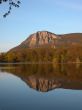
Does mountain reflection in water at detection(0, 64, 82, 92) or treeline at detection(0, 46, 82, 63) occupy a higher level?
treeline at detection(0, 46, 82, 63)

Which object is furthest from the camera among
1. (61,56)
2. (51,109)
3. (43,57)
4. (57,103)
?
(43,57)

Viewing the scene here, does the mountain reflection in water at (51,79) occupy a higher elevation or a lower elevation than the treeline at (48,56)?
lower

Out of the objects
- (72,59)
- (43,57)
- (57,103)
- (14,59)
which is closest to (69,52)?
(72,59)

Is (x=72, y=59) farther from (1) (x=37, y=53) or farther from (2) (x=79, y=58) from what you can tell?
(1) (x=37, y=53)

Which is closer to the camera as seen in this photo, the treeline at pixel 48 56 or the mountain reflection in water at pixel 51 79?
the mountain reflection in water at pixel 51 79

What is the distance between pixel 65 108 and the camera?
557 inches

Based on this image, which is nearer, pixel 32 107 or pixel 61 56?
pixel 32 107

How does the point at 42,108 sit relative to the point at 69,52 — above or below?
below

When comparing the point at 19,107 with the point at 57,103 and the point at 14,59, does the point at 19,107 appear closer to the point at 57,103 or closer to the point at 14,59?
the point at 57,103

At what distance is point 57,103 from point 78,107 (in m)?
1.70

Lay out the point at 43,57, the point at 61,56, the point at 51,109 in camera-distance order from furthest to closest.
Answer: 1. the point at 43,57
2. the point at 61,56
3. the point at 51,109

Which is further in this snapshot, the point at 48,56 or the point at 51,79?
the point at 48,56

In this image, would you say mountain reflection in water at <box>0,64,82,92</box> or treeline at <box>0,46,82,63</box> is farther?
treeline at <box>0,46,82,63</box>

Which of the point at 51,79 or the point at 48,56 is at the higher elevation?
the point at 48,56
